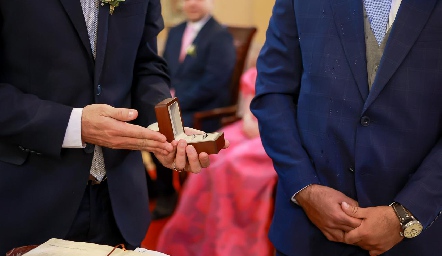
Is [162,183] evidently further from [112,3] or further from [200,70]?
[112,3]

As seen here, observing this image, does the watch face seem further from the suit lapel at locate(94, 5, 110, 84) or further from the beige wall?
the beige wall

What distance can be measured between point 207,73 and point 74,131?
114 inches

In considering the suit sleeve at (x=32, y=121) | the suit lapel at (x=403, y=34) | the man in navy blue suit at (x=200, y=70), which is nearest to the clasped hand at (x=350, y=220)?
the suit lapel at (x=403, y=34)

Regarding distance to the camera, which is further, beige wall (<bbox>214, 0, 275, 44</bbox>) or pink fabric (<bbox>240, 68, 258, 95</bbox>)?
beige wall (<bbox>214, 0, 275, 44</bbox>)

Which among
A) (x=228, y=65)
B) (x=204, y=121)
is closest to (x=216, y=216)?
(x=204, y=121)

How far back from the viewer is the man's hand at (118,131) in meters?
1.36

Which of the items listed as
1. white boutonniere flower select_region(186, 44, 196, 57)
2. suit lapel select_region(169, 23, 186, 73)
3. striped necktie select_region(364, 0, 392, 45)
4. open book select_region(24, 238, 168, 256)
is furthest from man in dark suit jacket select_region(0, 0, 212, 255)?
suit lapel select_region(169, 23, 186, 73)

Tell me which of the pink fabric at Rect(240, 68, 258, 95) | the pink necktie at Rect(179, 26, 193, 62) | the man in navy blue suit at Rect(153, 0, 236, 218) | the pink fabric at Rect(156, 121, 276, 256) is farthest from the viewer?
the pink necktie at Rect(179, 26, 193, 62)

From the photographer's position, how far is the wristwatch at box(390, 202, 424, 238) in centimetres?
149

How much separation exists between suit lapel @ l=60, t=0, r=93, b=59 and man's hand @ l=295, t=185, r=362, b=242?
0.71 m

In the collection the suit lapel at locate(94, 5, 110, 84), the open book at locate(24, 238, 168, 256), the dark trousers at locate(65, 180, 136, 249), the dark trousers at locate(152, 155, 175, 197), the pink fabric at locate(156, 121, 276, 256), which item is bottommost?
the dark trousers at locate(152, 155, 175, 197)

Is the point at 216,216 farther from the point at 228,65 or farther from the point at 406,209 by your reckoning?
the point at 406,209

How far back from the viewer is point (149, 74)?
1.71 metres

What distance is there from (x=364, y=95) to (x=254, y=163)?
1.69m
